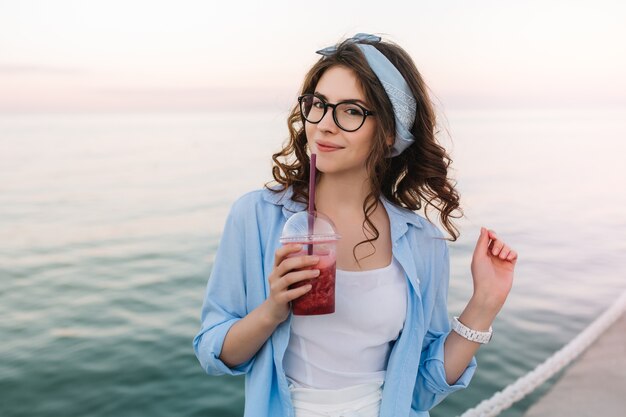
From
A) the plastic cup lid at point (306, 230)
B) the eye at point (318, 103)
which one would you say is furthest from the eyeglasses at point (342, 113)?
the plastic cup lid at point (306, 230)

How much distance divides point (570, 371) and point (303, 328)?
4.96 metres

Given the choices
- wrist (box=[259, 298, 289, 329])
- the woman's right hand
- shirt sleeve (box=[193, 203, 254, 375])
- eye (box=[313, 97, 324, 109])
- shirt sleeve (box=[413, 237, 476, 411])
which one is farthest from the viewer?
shirt sleeve (box=[413, 237, 476, 411])

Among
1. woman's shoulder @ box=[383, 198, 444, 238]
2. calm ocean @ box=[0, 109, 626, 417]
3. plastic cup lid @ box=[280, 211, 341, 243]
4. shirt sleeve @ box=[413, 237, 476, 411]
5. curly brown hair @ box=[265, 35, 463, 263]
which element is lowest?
calm ocean @ box=[0, 109, 626, 417]

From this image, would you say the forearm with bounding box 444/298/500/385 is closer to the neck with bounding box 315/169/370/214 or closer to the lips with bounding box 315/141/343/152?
the neck with bounding box 315/169/370/214

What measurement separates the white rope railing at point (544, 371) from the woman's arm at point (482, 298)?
358 cm

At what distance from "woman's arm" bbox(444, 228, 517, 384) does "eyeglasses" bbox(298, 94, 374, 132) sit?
0.62m

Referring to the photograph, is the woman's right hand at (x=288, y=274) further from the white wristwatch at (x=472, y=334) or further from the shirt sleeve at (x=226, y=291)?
the white wristwatch at (x=472, y=334)

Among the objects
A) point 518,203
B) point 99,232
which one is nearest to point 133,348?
point 99,232

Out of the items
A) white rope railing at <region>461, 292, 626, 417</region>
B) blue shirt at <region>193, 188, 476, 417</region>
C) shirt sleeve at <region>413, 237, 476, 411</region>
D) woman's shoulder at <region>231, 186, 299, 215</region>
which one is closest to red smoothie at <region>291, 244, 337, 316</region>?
blue shirt at <region>193, 188, 476, 417</region>

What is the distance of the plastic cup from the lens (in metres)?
1.74

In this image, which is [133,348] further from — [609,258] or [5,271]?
[609,258]

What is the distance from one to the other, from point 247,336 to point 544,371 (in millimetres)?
5148

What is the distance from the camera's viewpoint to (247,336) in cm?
185

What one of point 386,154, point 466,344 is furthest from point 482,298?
point 386,154
